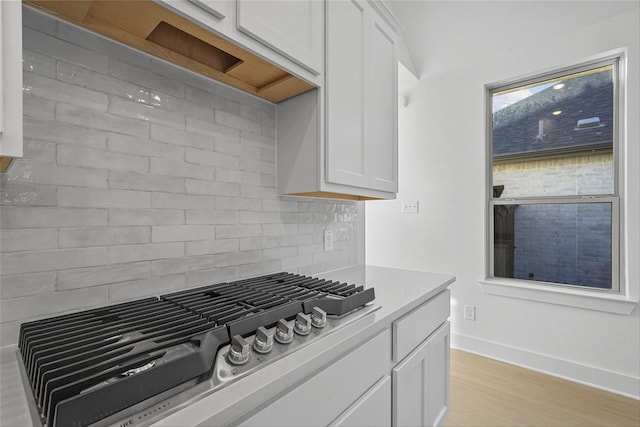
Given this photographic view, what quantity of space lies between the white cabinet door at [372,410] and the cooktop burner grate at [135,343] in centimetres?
28

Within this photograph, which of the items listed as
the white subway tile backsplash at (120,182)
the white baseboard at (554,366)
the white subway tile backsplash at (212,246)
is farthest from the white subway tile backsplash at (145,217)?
the white baseboard at (554,366)

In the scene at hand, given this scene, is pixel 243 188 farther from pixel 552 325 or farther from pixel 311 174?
pixel 552 325

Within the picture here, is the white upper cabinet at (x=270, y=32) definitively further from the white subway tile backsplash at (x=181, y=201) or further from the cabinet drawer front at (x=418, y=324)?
the cabinet drawer front at (x=418, y=324)

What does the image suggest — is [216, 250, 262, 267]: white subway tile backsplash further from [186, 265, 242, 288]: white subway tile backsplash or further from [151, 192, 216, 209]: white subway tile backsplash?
[151, 192, 216, 209]: white subway tile backsplash

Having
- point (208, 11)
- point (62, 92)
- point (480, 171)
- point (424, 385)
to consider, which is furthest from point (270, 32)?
point (480, 171)

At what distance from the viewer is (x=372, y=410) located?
993 mm

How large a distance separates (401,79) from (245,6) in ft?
8.37

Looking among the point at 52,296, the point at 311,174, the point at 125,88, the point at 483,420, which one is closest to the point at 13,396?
the point at 52,296

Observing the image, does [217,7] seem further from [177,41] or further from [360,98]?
[360,98]

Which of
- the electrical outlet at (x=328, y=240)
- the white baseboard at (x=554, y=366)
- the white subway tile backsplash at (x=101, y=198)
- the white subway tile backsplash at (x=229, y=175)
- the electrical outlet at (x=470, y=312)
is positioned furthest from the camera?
the electrical outlet at (x=470, y=312)

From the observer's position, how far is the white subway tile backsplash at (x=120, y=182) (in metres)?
0.81

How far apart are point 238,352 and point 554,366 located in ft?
9.34

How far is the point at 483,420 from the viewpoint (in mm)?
1891

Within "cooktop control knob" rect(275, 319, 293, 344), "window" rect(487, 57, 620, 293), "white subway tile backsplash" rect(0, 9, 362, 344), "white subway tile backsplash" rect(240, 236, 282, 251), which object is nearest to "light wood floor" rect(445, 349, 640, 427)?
"window" rect(487, 57, 620, 293)
